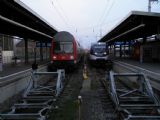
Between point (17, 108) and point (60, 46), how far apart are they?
51.8ft

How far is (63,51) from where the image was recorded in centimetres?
2656

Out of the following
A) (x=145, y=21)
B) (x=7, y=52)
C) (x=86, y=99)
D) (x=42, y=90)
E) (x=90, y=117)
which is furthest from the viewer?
(x=7, y=52)

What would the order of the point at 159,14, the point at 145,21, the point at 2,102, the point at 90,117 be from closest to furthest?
the point at 90,117 < the point at 2,102 < the point at 159,14 < the point at 145,21

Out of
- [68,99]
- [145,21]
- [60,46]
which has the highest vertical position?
[145,21]

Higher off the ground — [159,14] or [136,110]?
[159,14]

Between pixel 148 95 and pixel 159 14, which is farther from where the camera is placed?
pixel 159 14

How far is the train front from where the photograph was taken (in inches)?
1041

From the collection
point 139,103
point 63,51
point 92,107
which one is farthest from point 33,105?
point 63,51

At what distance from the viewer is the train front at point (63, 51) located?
86.8 ft

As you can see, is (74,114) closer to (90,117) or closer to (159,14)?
(90,117)

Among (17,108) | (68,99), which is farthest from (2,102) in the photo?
(68,99)

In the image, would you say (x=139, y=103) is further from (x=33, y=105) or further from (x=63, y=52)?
(x=63, y=52)

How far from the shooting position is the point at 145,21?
2555cm

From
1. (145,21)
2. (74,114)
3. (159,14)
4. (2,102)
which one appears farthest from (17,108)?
(145,21)
